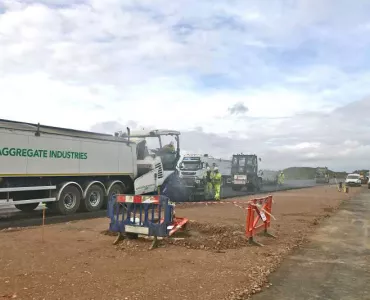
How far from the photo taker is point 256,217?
33.6 feet

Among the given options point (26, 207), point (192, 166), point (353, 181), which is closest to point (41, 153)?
point (26, 207)

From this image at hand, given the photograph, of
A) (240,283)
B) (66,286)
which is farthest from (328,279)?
(66,286)

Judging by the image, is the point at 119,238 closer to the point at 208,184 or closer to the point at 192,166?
the point at 208,184

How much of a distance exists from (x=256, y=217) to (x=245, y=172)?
77.1ft

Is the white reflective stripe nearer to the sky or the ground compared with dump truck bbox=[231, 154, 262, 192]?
nearer to the ground

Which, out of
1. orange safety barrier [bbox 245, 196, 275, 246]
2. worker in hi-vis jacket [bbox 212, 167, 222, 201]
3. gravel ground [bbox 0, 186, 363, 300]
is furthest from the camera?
worker in hi-vis jacket [bbox 212, 167, 222, 201]

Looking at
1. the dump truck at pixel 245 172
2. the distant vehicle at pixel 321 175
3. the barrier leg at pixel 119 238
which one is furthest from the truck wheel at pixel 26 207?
the distant vehicle at pixel 321 175

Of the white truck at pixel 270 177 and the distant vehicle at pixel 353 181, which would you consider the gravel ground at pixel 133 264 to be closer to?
the white truck at pixel 270 177

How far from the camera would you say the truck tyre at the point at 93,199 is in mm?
15789

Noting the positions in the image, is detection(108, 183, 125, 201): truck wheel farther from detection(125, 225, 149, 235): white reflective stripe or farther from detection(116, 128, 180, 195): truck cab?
detection(125, 225, 149, 235): white reflective stripe

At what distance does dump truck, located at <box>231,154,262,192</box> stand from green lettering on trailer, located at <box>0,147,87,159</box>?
19543 mm

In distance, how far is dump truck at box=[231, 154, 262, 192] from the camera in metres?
33.1

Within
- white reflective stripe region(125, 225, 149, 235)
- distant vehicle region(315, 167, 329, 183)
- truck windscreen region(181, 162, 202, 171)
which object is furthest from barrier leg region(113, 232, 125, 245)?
distant vehicle region(315, 167, 329, 183)

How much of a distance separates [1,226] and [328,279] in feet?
31.7
